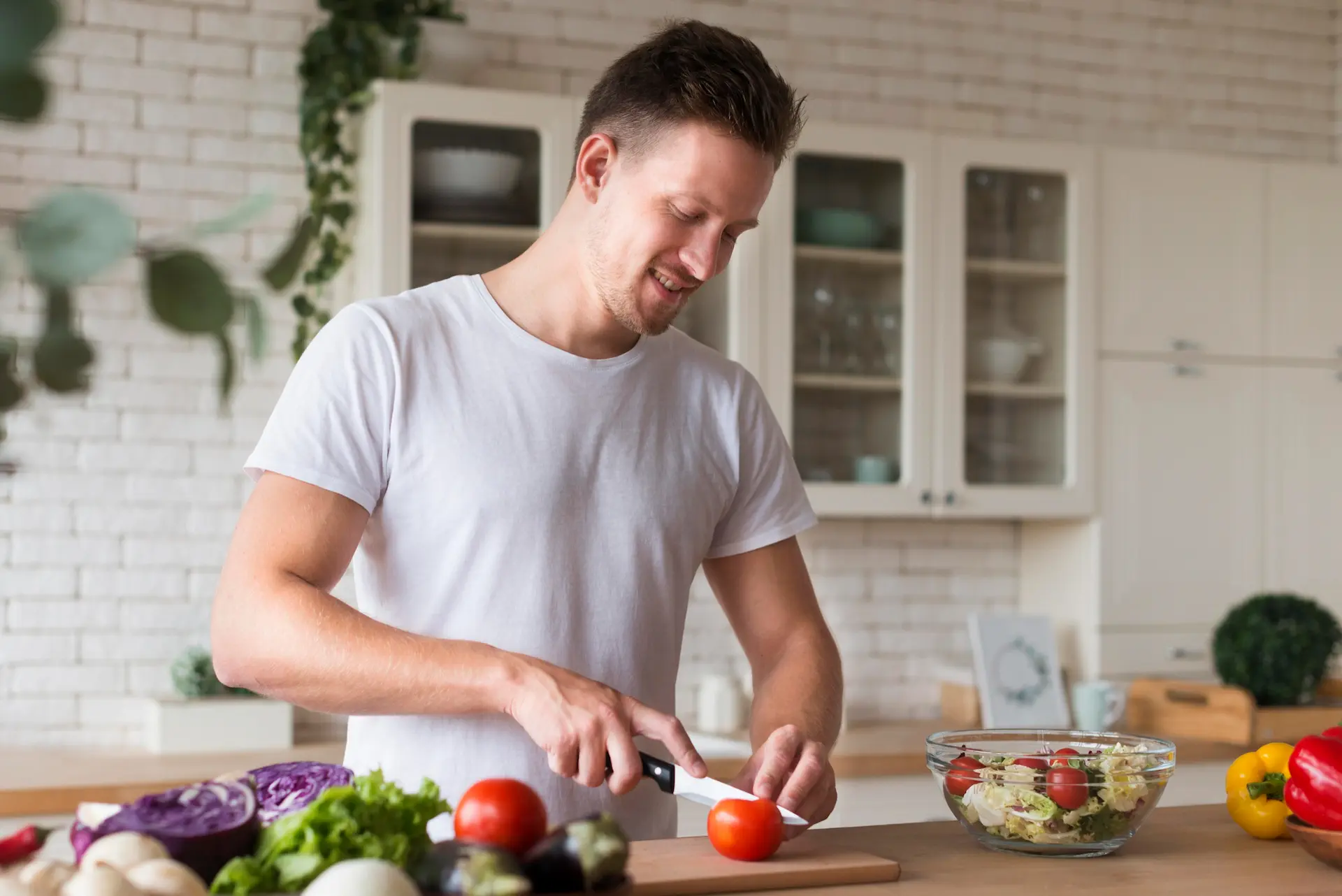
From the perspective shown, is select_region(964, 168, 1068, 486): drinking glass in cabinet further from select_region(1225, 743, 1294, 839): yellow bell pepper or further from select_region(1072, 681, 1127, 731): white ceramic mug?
select_region(1225, 743, 1294, 839): yellow bell pepper

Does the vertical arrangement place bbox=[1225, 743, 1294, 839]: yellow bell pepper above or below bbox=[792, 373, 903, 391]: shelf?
below

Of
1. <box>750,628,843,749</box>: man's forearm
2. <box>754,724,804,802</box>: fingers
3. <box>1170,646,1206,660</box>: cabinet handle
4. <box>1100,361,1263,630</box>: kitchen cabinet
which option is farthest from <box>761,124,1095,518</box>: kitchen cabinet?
<box>754,724,804,802</box>: fingers

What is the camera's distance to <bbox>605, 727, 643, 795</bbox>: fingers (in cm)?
137

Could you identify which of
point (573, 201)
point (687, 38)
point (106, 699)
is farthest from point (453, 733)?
point (106, 699)

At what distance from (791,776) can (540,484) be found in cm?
46

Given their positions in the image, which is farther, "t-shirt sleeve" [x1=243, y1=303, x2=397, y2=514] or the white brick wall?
the white brick wall

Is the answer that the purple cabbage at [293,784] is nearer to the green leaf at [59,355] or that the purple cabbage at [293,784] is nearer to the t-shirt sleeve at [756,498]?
the t-shirt sleeve at [756,498]

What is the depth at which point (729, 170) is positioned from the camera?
171 cm

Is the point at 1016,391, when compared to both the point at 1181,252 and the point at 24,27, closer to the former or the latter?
the point at 1181,252

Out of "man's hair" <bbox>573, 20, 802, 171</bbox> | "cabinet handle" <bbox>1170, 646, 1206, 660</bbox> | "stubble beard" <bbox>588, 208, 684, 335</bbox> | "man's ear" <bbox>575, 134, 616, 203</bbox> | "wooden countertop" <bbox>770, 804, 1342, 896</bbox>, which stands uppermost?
"man's hair" <bbox>573, 20, 802, 171</bbox>

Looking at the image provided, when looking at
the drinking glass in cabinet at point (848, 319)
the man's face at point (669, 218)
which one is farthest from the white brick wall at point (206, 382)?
the man's face at point (669, 218)

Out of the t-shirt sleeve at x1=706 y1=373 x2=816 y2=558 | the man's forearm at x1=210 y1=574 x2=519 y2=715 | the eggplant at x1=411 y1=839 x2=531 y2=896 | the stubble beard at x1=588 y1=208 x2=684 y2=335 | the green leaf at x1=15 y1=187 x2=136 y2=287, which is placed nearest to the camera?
the green leaf at x1=15 y1=187 x2=136 y2=287

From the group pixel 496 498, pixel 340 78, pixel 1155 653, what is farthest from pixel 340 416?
pixel 1155 653

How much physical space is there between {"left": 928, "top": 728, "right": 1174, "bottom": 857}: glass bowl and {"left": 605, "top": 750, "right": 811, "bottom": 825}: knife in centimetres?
19
